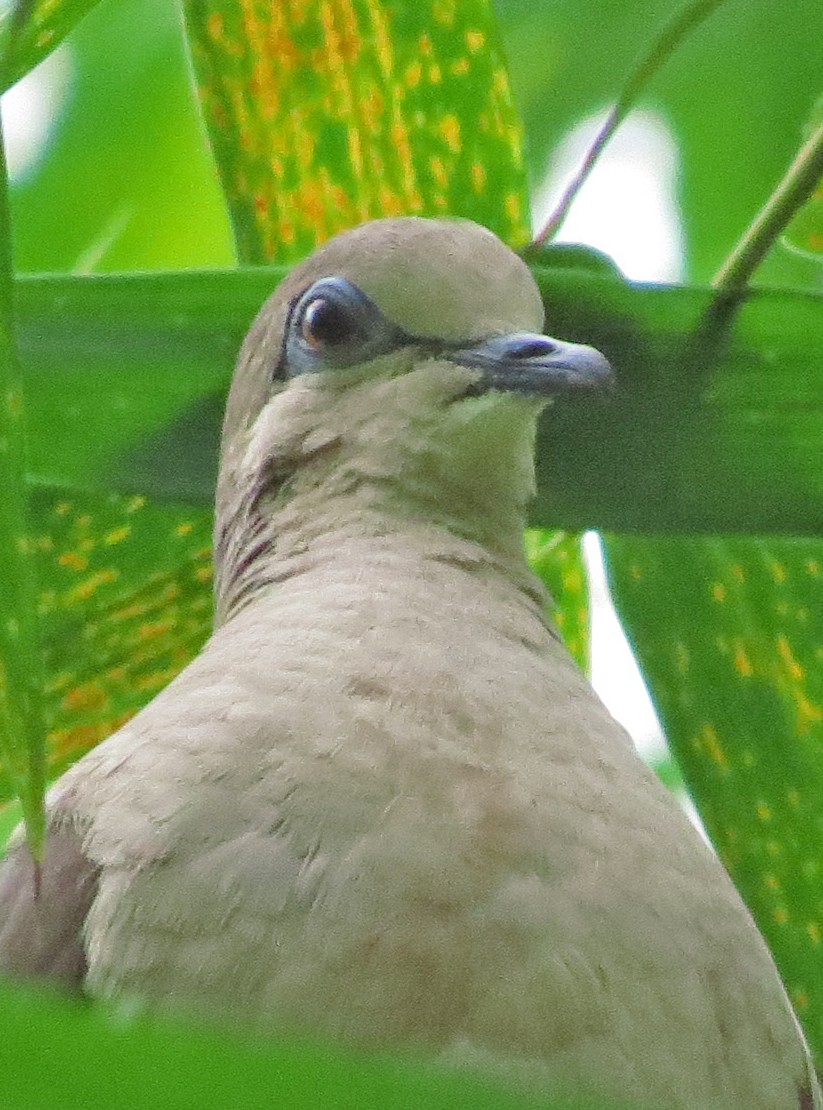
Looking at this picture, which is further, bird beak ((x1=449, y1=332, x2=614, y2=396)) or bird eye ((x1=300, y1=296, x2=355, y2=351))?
bird eye ((x1=300, y1=296, x2=355, y2=351))

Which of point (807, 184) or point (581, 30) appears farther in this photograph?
point (581, 30)

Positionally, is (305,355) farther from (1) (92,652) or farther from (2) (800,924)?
(2) (800,924)

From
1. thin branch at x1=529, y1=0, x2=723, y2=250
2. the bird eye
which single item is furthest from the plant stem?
the bird eye

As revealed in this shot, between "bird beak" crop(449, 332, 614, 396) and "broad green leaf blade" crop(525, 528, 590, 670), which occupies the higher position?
"bird beak" crop(449, 332, 614, 396)

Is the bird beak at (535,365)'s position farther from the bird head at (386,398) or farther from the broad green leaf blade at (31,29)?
the broad green leaf blade at (31,29)

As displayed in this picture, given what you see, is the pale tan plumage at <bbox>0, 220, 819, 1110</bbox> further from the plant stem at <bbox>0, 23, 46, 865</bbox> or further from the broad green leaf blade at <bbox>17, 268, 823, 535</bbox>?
the plant stem at <bbox>0, 23, 46, 865</bbox>

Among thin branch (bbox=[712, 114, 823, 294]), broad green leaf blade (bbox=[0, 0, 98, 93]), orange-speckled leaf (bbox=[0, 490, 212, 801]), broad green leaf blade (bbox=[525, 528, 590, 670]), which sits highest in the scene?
broad green leaf blade (bbox=[0, 0, 98, 93])

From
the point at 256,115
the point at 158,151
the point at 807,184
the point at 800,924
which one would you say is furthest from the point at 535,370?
the point at 158,151
